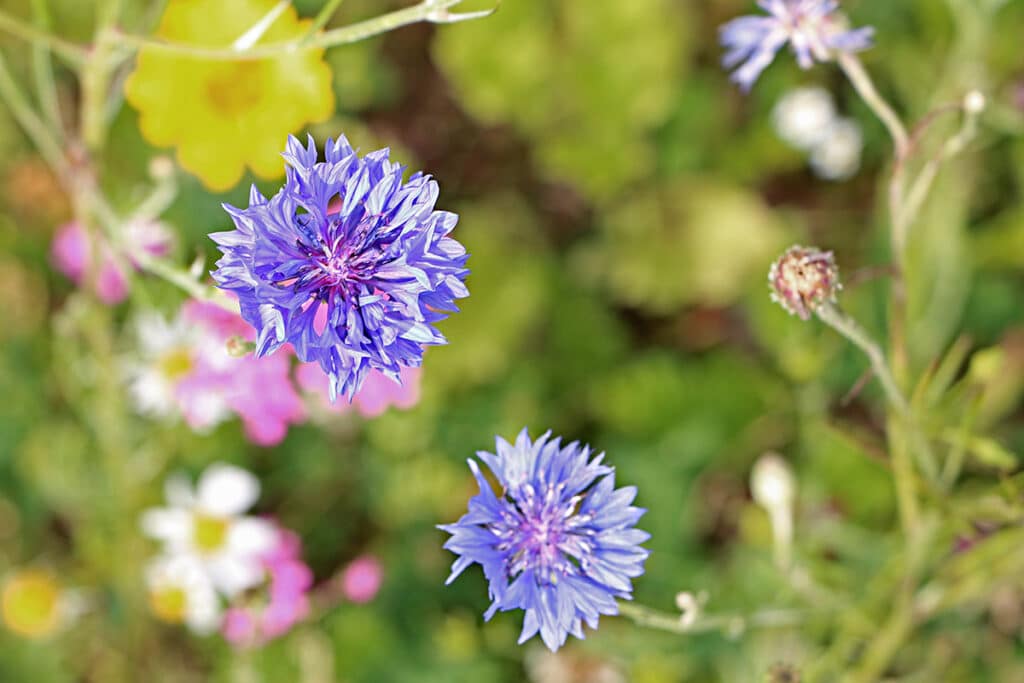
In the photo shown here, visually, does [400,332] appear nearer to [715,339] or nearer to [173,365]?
[173,365]

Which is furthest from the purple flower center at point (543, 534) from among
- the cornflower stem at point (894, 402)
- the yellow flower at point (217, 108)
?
the yellow flower at point (217, 108)

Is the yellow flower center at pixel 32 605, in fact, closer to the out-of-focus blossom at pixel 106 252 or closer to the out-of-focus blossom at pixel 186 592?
the out-of-focus blossom at pixel 186 592

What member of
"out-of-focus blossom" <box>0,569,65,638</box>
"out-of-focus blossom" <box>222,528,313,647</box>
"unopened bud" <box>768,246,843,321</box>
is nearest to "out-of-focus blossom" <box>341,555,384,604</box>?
"out-of-focus blossom" <box>222,528,313,647</box>

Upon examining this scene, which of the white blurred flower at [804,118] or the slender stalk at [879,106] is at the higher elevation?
the white blurred flower at [804,118]

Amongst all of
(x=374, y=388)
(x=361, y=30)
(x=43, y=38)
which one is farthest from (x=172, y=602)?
(x=361, y=30)

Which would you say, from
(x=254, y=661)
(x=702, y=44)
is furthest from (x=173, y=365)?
(x=702, y=44)

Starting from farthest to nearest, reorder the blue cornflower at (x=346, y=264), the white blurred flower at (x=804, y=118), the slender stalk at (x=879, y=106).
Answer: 1. the white blurred flower at (x=804, y=118)
2. the slender stalk at (x=879, y=106)
3. the blue cornflower at (x=346, y=264)

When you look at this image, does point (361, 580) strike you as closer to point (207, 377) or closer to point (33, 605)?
point (207, 377)
